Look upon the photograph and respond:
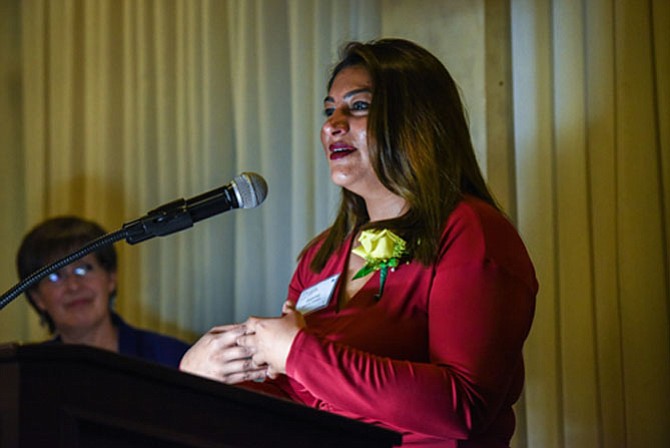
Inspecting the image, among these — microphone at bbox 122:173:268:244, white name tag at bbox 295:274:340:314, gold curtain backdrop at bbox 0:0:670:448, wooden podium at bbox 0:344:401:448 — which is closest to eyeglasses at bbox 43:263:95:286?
gold curtain backdrop at bbox 0:0:670:448

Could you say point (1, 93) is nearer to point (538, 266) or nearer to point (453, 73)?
point (453, 73)

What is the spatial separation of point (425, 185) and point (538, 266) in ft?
2.36

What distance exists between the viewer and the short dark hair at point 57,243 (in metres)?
3.44

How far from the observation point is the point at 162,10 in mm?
3453

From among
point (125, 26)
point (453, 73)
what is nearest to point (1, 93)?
point (125, 26)

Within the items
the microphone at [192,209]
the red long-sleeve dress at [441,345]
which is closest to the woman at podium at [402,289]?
the red long-sleeve dress at [441,345]

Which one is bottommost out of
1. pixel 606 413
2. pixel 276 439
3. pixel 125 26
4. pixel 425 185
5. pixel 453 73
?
pixel 606 413

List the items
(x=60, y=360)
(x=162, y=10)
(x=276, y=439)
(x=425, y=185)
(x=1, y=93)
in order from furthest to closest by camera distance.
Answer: (x=1, y=93) < (x=162, y=10) < (x=425, y=185) < (x=276, y=439) < (x=60, y=360)

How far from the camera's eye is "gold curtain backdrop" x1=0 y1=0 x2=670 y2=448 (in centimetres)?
244

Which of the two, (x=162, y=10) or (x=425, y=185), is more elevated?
(x=162, y=10)

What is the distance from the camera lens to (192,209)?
1799 millimetres

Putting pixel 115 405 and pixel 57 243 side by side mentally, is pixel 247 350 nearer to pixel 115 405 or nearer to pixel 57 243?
pixel 115 405

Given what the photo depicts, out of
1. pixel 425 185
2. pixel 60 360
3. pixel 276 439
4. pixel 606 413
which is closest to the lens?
pixel 60 360

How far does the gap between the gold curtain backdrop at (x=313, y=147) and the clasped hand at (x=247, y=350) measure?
1018 mm
